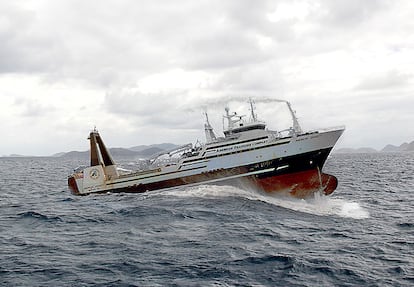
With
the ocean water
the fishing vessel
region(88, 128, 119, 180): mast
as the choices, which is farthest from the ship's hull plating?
region(88, 128, 119, 180): mast

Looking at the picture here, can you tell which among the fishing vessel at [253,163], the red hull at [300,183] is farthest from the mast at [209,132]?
the red hull at [300,183]

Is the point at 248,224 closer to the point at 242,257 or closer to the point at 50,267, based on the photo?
the point at 242,257

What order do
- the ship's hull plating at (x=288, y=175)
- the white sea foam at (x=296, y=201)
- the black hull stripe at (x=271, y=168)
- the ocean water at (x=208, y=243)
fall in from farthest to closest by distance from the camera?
the black hull stripe at (x=271, y=168), the ship's hull plating at (x=288, y=175), the white sea foam at (x=296, y=201), the ocean water at (x=208, y=243)

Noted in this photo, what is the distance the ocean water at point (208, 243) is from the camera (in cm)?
1427

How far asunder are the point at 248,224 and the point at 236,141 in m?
15.2

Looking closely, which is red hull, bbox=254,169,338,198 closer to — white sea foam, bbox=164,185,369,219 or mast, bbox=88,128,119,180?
white sea foam, bbox=164,185,369,219

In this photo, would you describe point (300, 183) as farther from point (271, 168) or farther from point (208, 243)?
point (208, 243)

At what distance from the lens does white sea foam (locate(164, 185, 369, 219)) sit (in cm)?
2811

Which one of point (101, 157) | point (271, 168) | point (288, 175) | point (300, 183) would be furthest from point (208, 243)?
point (101, 157)

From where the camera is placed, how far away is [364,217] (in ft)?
85.1

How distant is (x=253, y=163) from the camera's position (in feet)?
120

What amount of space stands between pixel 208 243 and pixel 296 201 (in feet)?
56.7

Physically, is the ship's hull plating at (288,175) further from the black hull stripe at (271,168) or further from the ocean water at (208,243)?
the ocean water at (208,243)

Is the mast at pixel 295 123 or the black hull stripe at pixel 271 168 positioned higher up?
the mast at pixel 295 123
